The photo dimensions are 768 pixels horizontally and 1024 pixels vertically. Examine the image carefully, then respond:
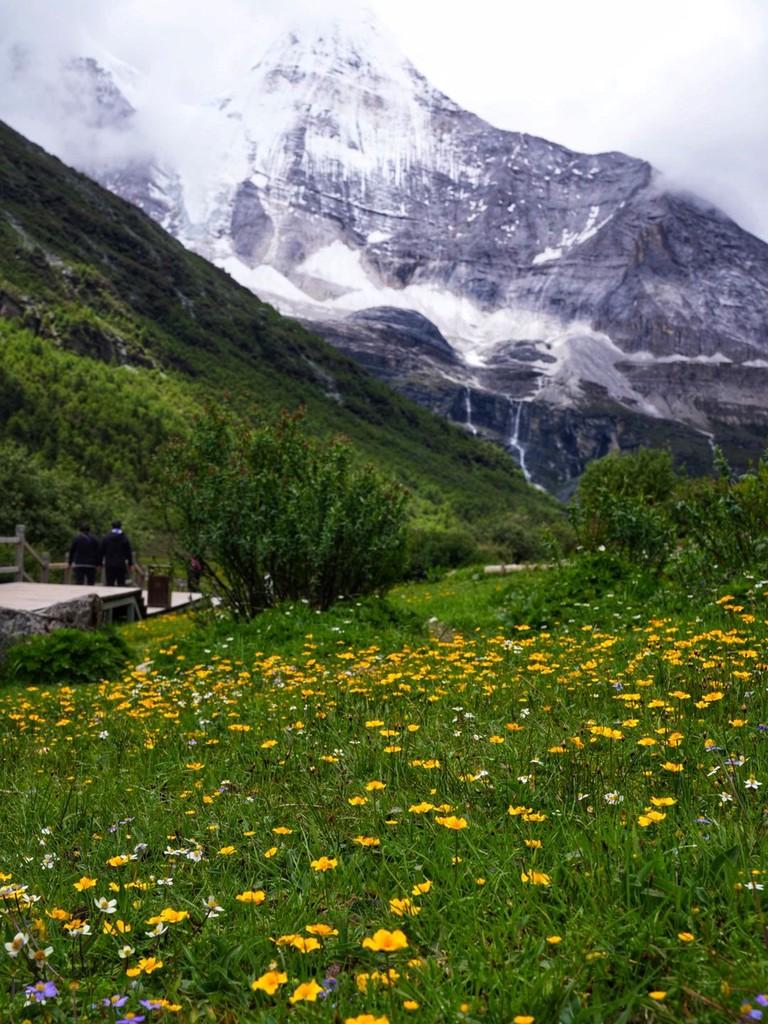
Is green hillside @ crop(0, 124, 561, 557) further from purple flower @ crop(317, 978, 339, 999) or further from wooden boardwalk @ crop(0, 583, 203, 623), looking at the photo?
purple flower @ crop(317, 978, 339, 999)

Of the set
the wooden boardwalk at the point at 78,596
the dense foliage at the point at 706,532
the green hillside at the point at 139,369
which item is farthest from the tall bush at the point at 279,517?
the green hillside at the point at 139,369

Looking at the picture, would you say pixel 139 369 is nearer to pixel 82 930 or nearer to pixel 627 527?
pixel 627 527

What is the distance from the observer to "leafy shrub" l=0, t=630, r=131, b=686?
32.9 ft

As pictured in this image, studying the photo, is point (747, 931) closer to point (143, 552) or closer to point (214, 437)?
point (214, 437)

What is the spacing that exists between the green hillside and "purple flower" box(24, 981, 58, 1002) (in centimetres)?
3478

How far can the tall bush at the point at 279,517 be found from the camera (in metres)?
11.4

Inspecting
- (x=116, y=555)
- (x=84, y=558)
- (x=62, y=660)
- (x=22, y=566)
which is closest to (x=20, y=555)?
(x=22, y=566)

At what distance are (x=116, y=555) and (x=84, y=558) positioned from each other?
57.7 inches

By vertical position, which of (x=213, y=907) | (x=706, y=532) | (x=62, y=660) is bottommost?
(x=62, y=660)

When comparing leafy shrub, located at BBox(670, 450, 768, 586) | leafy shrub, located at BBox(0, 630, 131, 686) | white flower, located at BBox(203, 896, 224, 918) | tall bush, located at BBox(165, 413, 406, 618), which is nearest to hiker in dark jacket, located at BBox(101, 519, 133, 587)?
tall bush, located at BBox(165, 413, 406, 618)

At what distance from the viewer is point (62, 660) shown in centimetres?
1010

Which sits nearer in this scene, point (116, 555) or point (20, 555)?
point (20, 555)

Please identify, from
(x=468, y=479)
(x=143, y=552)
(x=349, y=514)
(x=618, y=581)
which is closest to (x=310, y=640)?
(x=349, y=514)

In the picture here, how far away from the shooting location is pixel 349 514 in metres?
11.8
